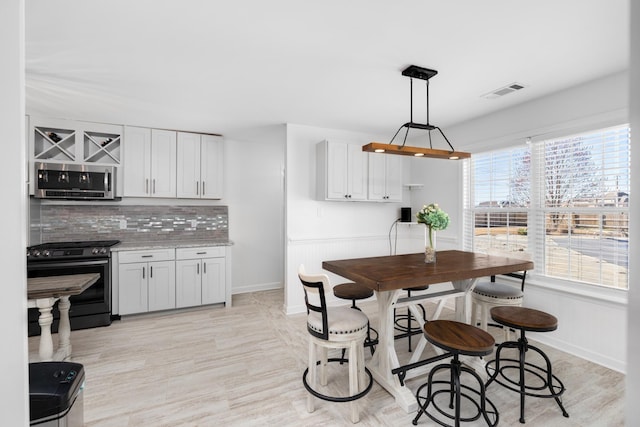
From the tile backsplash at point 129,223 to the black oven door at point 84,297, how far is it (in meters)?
0.73

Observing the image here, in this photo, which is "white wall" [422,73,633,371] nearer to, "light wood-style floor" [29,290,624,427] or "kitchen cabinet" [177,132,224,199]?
"light wood-style floor" [29,290,624,427]

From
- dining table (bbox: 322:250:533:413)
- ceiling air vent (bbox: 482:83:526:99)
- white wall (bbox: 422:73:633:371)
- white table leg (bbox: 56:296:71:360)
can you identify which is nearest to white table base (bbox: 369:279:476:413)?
dining table (bbox: 322:250:533:413)

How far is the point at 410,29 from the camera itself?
1.93m

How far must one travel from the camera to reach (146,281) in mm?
3750

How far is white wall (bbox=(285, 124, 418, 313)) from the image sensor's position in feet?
A: 13.0

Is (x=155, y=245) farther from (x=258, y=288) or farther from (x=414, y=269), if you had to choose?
(x=414, y=269)

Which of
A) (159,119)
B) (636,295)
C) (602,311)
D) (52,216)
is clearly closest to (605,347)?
(602,311)

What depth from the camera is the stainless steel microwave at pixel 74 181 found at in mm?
3506

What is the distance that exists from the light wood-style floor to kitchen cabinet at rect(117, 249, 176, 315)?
0.96ft

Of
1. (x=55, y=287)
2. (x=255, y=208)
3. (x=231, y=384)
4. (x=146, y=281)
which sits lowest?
(x=231, y=384)

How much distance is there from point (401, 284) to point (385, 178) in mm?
2617

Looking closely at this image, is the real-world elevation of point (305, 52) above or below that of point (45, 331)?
above

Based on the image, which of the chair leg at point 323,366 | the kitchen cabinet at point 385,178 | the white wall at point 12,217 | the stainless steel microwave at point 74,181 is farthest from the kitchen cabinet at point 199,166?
the white wall at point 12,217

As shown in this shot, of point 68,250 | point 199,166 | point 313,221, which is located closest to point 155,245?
point 68,250
